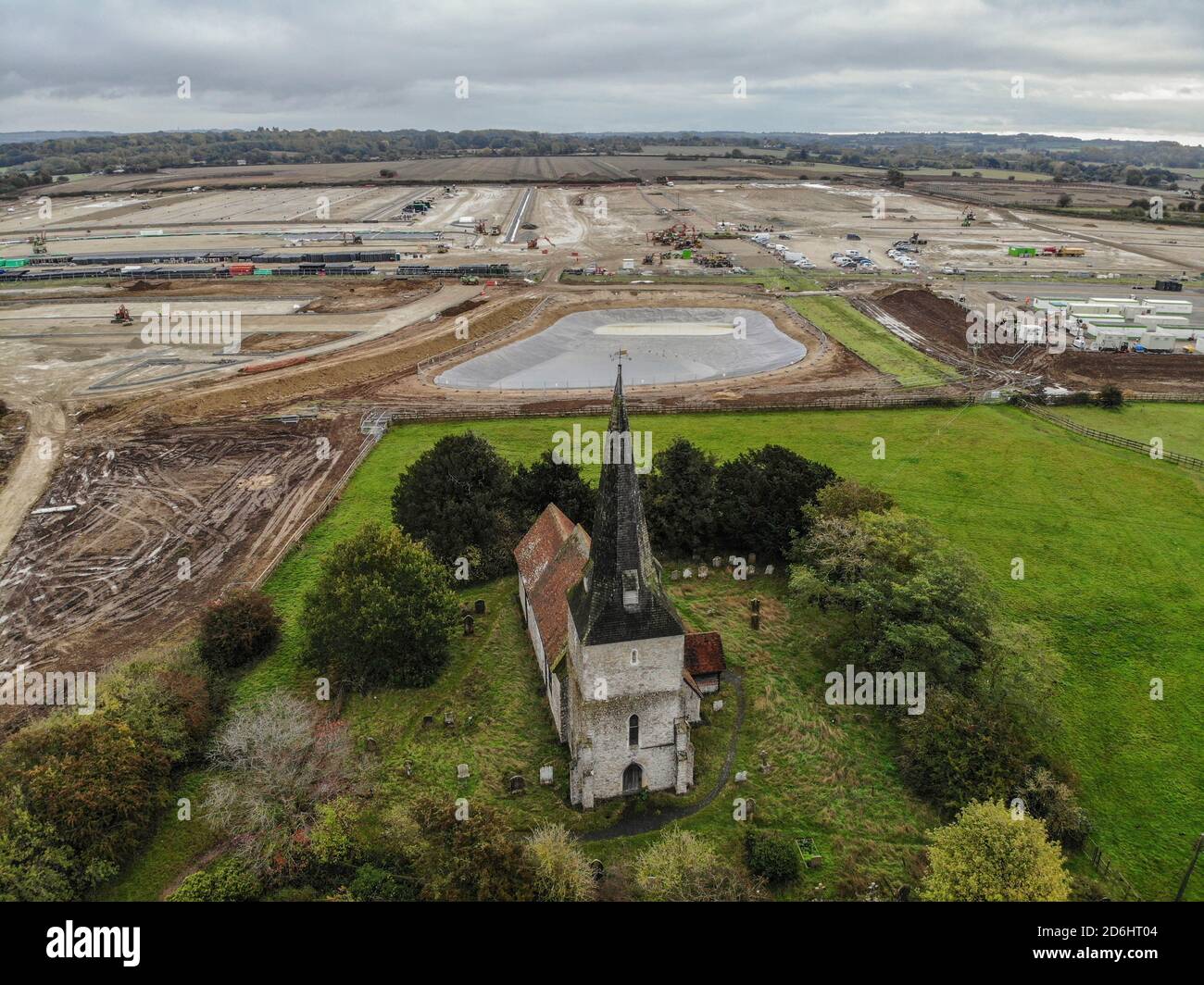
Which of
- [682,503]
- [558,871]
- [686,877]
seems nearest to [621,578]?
[558,871]

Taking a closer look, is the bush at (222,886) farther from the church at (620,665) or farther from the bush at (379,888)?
the church at (620,665)

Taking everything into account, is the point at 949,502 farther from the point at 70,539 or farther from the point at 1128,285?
the point at 1128,285

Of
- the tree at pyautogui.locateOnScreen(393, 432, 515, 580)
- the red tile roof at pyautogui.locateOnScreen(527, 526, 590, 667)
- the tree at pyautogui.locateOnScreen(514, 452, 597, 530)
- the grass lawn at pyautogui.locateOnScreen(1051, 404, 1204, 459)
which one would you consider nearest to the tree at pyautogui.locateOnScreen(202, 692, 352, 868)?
the red tile roof at pyautogui.locateOnScreen(527, 526, 590, 667)

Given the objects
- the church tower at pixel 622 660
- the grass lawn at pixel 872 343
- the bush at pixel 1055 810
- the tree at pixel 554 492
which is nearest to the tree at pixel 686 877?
the church tower at pixel 622 660

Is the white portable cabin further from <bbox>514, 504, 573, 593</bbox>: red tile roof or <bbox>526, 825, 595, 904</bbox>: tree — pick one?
<bbox>526, 825, 595, 904</bbox>: tree

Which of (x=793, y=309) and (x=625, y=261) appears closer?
(x=793, y=309)

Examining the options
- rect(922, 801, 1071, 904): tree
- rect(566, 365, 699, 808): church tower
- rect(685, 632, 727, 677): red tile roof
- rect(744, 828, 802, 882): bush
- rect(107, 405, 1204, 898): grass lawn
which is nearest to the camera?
rect(922, 801, 1071, 904): tree

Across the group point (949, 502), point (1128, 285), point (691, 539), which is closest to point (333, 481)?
point (691, 539)
